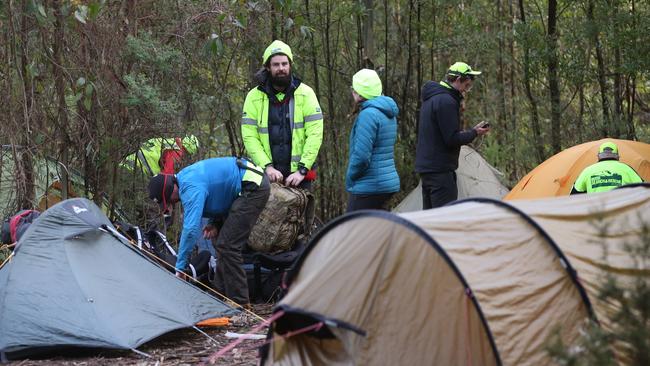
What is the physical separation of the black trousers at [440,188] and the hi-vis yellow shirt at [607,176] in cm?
108

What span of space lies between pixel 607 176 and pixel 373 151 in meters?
1.89

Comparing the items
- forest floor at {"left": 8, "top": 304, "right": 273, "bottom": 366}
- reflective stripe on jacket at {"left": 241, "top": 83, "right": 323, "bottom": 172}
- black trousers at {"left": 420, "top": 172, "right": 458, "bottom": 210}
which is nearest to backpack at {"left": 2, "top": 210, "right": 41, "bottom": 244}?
forest floor at {"left": 8, "top": 304, "right": 273, "bottom": 366}

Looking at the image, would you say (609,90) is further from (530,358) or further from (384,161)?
(530,358)

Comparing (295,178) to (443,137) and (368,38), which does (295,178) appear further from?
(368,38)

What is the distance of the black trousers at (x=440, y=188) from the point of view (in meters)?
8.27

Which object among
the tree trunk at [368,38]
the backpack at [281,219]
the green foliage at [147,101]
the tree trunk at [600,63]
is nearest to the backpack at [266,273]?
the backpack at [281,219]

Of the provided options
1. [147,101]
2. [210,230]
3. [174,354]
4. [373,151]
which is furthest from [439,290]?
[147,101]

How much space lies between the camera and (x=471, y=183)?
37.8 ft

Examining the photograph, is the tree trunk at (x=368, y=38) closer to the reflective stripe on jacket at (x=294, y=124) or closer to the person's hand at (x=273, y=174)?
the reflective stripe on jacket at (x=294, y=124)

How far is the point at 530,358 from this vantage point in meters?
4.81

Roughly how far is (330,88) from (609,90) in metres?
4.02

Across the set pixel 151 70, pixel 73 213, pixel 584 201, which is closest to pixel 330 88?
pixel 151 70

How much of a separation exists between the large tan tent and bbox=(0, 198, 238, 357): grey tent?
1925mm

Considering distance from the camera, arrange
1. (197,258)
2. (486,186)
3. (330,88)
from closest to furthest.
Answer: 1. (197,258)
2. (486,186)
3. (330,88)
